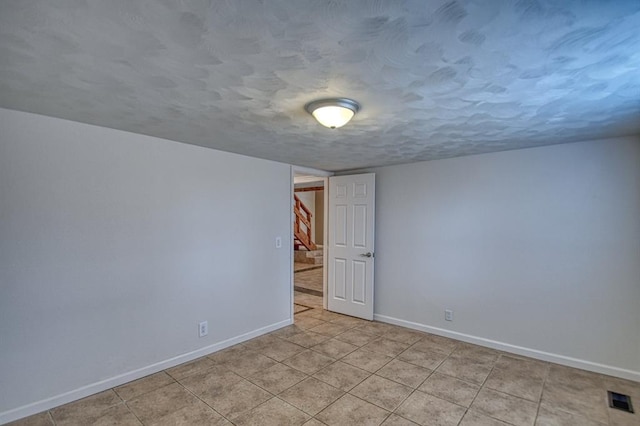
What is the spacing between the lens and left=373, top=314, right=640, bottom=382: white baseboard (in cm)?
289

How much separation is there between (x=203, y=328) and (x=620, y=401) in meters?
3.73

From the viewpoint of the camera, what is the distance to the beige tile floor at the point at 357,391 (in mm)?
2287

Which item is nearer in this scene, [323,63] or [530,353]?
[323,63]

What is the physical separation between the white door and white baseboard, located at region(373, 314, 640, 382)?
1.89 feet

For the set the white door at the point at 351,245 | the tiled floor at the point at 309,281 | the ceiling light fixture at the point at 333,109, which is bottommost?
the tiled floor at the point at 309,281

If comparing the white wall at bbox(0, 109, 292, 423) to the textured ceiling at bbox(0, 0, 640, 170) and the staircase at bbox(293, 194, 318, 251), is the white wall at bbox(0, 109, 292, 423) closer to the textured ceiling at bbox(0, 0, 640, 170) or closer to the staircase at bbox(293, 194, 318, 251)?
the textured ceiling at bbox(0, 0, 640, 170)

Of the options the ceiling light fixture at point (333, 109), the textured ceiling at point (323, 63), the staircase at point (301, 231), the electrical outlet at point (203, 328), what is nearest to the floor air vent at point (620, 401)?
the textured ceiling at point (323, 63)

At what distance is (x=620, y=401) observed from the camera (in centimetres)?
251

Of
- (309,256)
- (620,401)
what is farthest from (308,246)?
(620,401)

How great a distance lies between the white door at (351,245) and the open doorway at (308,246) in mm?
275

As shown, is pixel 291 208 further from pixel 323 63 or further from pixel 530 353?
pixel 530 353

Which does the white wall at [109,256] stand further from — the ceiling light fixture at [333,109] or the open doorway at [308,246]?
the ceiling light fixture at [333,109]

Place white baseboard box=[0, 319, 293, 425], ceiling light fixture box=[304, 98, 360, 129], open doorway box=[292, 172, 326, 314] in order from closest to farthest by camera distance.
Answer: ceiling light fixture box=[304, 98, 360, 129], white baseboard box=[0, 319, 293, 425], open doorway box=[292, 172, 326, 314]

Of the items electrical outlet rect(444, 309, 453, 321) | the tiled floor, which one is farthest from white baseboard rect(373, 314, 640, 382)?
the tiled floor
